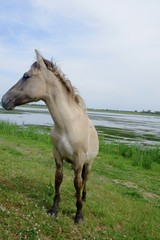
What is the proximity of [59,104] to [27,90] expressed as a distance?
0.62m

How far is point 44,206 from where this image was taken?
6.07 meters

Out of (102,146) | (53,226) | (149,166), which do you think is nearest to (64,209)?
(53,226)

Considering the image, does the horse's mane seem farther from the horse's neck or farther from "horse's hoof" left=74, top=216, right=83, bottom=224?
"horse's hoof" left=74, top=216, right=83, bottom=224

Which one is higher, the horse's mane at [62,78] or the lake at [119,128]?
the horse's mane at [62,78]

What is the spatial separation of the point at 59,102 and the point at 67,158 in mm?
1037

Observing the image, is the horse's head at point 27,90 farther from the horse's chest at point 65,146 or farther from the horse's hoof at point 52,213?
the horse's hoof at point 52,213

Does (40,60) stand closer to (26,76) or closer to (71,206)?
(26,76)

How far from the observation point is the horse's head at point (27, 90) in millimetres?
5246

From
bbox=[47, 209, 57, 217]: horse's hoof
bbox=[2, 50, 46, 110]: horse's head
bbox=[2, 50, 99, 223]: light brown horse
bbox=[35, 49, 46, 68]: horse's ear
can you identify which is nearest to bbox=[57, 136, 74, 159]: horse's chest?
bbox=[2, 50, 99, 223]: light brown horse

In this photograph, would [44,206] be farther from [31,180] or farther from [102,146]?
[102,146]

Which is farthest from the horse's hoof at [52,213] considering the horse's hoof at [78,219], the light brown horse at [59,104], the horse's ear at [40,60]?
the horse's ear at [40,60]

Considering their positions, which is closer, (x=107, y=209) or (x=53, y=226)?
(x=53, y=226)

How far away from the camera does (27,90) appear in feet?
17.2

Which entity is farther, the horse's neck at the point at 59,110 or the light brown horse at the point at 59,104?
the horse's neck at the point at 59,110
